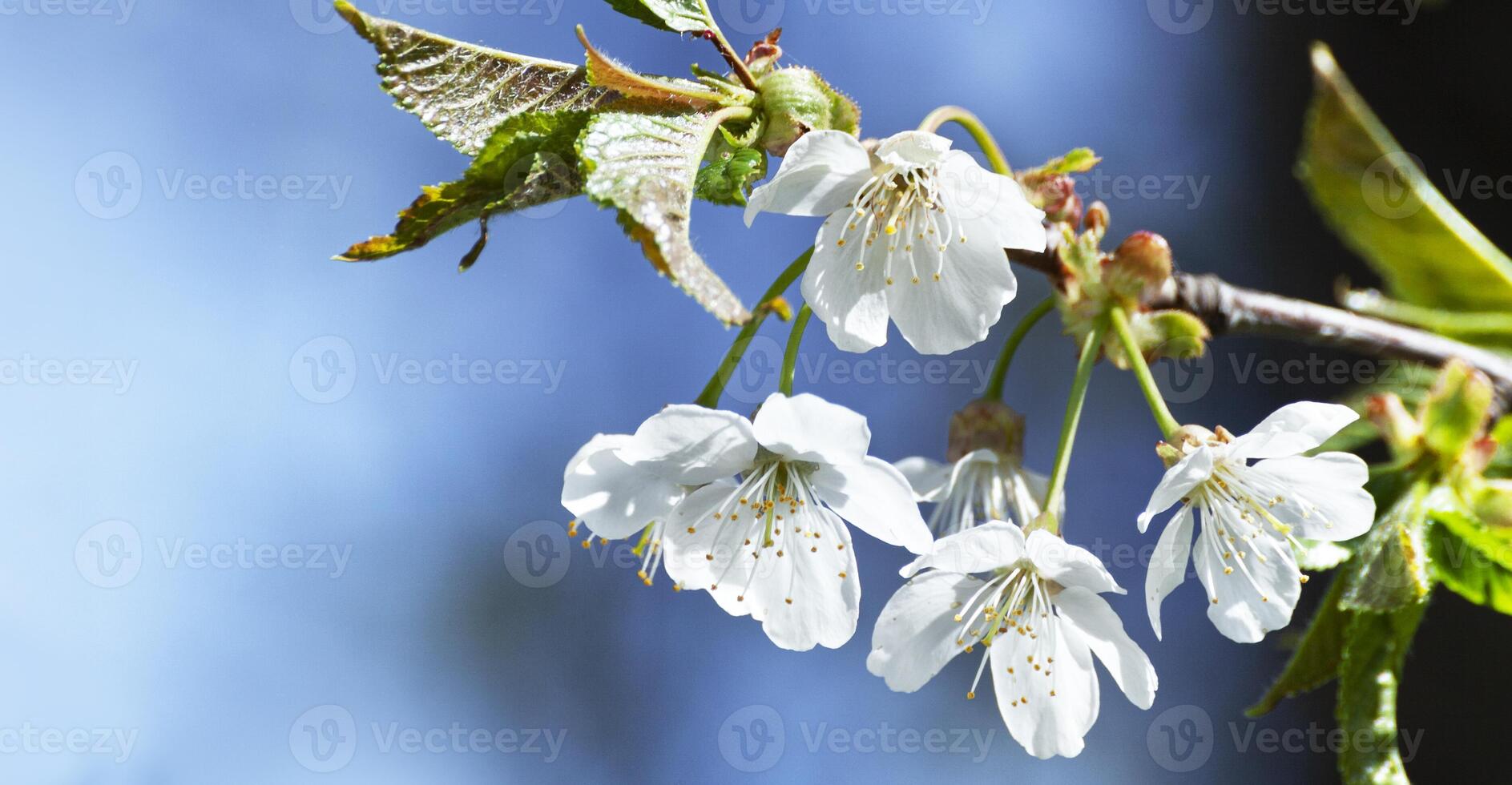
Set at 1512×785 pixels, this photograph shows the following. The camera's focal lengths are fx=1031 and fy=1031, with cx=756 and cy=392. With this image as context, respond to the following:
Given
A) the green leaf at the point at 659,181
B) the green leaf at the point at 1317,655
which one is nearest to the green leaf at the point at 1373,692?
the green leaf at the point at 1317,655

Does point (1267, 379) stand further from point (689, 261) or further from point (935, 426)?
point (689, 261)

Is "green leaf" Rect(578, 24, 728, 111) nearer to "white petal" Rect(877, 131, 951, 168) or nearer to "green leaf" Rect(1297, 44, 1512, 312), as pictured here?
"white petal" Rect(877, 131, 951, 168)

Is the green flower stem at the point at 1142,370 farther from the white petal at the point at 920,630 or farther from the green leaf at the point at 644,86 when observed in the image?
the green leaf at the point at 644,86

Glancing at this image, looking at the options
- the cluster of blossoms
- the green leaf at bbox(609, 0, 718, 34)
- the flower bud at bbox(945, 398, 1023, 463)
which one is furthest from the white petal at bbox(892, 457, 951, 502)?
the green leaf at bbox(609, 0, 718, 34)

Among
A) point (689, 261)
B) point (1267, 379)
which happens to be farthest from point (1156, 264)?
point (1267, 379)

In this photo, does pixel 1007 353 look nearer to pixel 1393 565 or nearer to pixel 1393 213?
pixel 1393 565

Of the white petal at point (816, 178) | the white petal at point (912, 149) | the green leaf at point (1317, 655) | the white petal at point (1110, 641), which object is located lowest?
the white petal at point (1110, 641)
